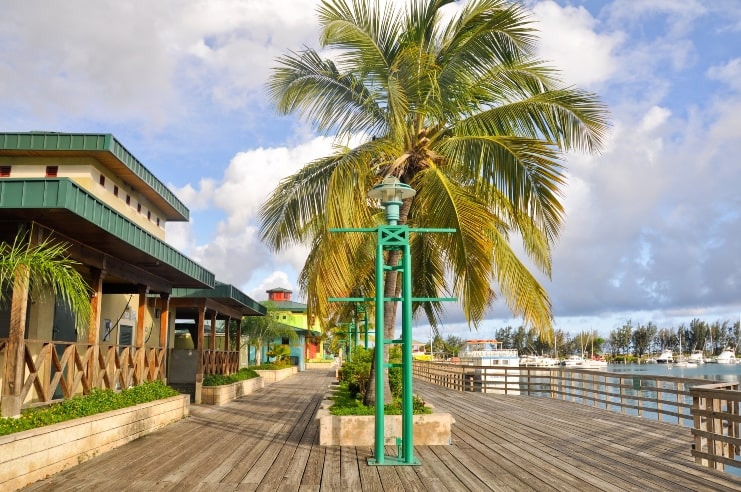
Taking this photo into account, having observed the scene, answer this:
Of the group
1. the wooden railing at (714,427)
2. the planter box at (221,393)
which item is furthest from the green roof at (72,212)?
the wooden railing at (714,427)

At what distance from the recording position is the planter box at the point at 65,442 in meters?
6.29

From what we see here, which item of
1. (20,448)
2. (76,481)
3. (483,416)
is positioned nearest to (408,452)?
(76,481)

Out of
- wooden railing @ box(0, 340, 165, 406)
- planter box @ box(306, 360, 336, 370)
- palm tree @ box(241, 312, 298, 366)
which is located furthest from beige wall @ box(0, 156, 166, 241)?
planter box @ box(306, 360, 336, 370)

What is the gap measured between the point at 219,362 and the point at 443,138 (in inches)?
463

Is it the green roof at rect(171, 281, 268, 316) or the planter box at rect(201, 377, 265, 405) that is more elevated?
the green roof at rect(171, 281, 268, 316)

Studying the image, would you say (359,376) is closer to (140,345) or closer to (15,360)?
(140,345)

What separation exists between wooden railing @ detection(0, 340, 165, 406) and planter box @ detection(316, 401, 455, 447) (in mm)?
3895

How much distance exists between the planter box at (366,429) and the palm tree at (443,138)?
176 cm

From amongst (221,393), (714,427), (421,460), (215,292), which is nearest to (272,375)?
(215,292)

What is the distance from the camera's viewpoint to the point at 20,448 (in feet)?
21.1

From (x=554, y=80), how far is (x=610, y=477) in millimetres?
7061

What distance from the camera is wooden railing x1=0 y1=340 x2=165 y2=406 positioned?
867cm

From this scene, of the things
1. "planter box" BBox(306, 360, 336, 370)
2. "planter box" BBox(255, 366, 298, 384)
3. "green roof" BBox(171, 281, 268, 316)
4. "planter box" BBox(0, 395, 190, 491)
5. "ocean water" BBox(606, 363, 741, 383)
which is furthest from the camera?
"ocean water" BBox(606, 363, 741, 383)

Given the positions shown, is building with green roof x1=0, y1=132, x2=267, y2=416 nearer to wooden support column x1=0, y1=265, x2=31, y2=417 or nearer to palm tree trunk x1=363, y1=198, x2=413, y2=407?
wooden support column x1=0, y1=265, x2=31, y2=417
